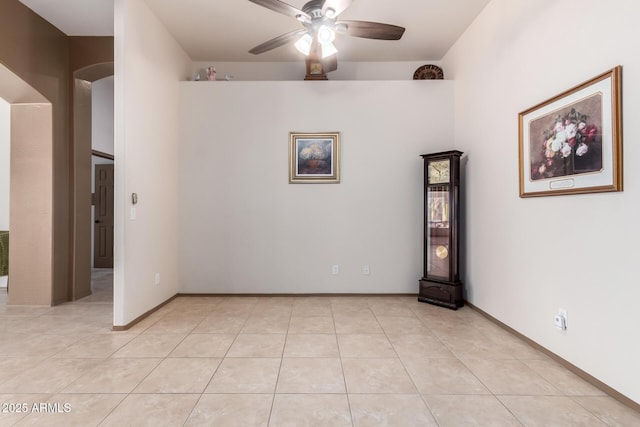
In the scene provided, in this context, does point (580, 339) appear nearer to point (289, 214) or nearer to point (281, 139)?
point (289, 214)

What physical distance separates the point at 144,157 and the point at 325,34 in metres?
2.27

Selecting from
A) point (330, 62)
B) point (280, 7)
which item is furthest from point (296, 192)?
point (280, 7)

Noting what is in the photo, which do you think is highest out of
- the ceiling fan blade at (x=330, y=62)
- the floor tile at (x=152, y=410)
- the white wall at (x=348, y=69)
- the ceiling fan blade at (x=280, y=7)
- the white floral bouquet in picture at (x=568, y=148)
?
the white wall at (x=348, y=69)

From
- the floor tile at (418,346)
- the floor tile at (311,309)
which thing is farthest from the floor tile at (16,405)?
the floor tile at (418,346)

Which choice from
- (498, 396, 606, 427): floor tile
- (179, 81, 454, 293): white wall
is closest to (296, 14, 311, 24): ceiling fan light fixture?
(179, 81, 454, 293): white wall

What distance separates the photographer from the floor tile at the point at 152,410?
5.65 feet

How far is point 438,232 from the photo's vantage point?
12.8 ft

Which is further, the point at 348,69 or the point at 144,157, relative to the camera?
the point at 348,69

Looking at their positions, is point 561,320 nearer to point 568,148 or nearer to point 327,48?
point 568,148

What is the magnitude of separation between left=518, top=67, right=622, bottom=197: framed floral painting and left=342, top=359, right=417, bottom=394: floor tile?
1793 millimetres

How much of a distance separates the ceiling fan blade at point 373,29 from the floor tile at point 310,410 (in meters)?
2.84

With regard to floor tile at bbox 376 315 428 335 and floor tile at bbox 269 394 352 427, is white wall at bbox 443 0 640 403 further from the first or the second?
floor tile at bbox 269 394 352 427

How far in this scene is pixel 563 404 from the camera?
6.24 feet

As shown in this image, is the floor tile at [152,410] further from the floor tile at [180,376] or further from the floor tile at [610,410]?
the floor tile at [610,410]
